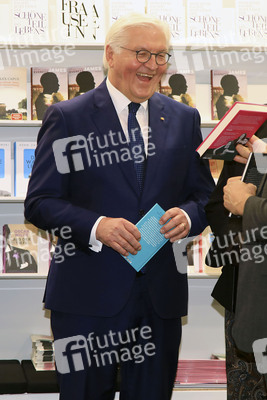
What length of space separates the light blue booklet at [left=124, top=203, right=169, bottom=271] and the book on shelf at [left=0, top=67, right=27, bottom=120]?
1.81m

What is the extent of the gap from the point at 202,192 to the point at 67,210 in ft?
1.94

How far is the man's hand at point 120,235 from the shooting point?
2.46 meters

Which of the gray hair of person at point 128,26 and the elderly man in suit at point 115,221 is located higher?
the gray hair of person at point 128,26

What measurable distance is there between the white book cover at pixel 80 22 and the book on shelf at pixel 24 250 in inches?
46.2

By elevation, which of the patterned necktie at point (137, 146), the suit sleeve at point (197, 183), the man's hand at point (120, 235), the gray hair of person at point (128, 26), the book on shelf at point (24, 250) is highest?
the gray hair of person at point (128, 26)

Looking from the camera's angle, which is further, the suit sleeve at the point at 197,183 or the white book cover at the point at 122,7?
the white book cover at the point at 122,7

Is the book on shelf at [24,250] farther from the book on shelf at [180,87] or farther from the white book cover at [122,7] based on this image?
the white book cover at [122,7]

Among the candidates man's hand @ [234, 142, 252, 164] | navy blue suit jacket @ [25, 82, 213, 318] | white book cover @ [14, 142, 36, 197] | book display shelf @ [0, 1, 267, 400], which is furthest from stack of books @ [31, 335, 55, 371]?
man's hand @ [234, 142, 252, 164]

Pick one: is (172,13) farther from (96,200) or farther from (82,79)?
(96,200)

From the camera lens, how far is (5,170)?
4.11 m

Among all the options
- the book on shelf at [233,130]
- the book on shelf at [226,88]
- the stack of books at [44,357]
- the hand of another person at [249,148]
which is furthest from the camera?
the book on shelf at [226,88]

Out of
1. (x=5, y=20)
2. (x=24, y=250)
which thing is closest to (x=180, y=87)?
(x=5, y=20)

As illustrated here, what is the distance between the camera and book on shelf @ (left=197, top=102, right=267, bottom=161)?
7.53ft

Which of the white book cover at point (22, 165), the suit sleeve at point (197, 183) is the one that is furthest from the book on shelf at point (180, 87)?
the suit sleeve at point (197, 183)
